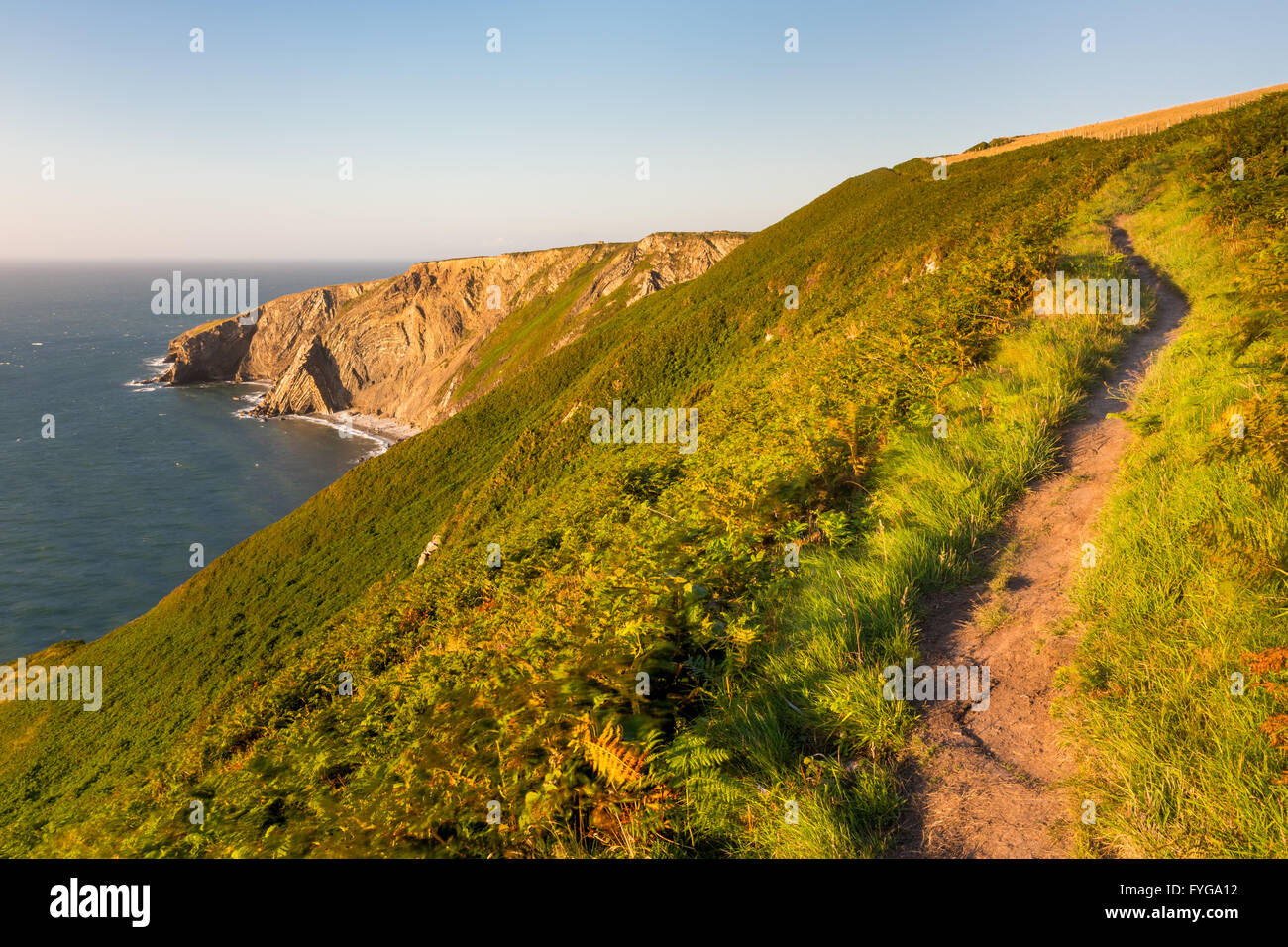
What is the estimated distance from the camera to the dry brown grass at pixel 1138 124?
3572cm

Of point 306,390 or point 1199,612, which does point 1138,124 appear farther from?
point 306,390

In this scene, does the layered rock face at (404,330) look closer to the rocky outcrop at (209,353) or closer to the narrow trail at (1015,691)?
the rocky outcrop at (209,353)

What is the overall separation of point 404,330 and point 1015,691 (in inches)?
4912

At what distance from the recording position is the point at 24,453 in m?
86.2

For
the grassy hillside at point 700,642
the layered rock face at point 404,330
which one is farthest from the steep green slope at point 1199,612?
the layered rock face at point 404,330

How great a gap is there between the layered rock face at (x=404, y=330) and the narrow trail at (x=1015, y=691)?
8444 centimetres

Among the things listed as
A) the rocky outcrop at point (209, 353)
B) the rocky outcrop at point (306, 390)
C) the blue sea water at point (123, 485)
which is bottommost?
the blue sea water at point (123, 485)

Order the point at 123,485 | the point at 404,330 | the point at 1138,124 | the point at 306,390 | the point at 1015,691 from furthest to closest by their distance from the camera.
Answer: the point at 404,330, the point at 306,390, the point at 123,485, the point at 1138,124, the point at 1015,691

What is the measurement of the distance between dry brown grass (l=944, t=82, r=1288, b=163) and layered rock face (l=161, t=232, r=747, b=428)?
144 feet

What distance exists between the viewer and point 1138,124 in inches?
1626

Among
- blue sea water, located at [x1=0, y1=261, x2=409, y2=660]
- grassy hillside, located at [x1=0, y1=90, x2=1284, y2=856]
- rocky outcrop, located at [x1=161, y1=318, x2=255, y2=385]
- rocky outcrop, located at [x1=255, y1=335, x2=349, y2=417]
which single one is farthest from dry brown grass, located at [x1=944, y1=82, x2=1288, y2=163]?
rocky outcrop, located at [x1=161, y1=318, x2=255, y2=385]

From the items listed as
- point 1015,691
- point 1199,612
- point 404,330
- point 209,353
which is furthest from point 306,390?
point 1199,612

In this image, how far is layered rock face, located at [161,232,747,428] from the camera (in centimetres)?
9781

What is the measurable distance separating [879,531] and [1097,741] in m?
2.56
